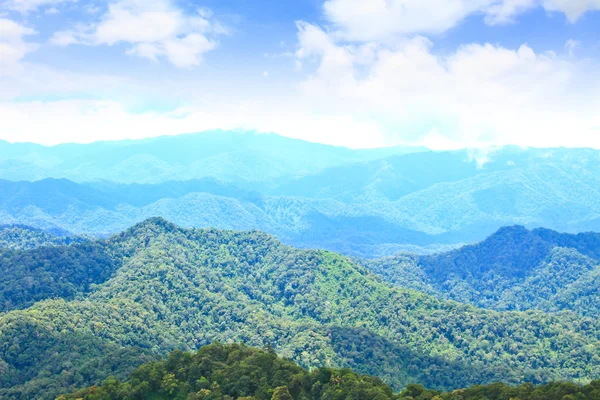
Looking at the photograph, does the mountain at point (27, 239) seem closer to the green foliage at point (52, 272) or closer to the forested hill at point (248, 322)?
the forested hill at point (248, 322)

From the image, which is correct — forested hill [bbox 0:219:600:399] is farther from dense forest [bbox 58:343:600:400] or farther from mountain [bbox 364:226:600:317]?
mountain [bbox 364:226:600:317]

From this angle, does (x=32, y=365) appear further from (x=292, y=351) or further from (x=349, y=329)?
(x=349, y=329)

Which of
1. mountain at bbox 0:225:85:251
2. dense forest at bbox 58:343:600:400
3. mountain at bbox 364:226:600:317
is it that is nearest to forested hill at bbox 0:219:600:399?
dense forest at bbox 58:343:600:400

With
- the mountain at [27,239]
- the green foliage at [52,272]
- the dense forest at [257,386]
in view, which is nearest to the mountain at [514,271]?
the green foliage at [52,272]

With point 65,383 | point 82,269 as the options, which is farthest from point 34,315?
point 82,269

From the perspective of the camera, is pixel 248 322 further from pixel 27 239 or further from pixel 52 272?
pixel 27 239
